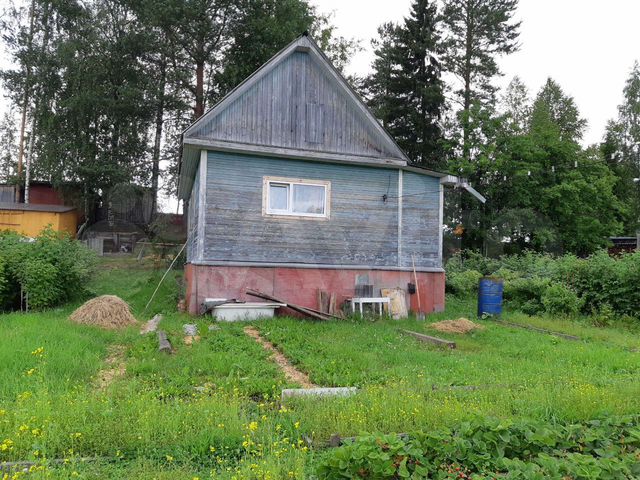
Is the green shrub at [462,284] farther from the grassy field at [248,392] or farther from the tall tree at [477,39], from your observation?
the tall tree at [477,39]

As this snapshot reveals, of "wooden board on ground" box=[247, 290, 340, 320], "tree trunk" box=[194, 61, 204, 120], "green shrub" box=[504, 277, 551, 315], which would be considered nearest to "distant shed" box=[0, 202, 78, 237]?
"tree trunk" box=[194, 61, 204, 120]

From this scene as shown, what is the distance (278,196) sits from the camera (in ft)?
42.4

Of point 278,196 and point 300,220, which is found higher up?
point 278,196

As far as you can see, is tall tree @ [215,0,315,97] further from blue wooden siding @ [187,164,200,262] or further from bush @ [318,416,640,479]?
bush @ [318,416,640,479]

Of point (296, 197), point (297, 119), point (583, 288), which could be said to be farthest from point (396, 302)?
point (583, 288)

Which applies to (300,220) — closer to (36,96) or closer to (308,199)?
(308,199)

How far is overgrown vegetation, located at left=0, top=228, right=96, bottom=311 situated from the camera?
11.9 meters

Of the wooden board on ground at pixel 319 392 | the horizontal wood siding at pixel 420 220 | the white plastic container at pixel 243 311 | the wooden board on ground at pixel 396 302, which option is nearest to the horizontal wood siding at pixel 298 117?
the horizontal wood siding at pixel 420 220

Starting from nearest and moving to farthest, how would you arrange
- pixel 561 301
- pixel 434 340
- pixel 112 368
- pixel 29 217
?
pixel 112 368
pixel 434 340
pixel 561 301
pixel 29 217

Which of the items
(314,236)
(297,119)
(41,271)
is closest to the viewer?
(41,271)

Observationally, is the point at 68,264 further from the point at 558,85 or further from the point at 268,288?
the point at 558,85

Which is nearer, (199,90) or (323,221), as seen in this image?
(323,221)

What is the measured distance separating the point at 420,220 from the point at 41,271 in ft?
33.8

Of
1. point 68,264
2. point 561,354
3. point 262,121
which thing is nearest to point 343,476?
point 561,354
